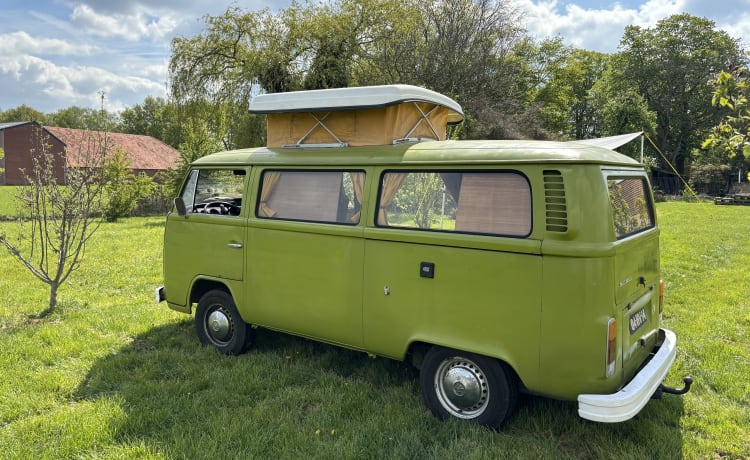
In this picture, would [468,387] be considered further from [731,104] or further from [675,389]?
[731,104]

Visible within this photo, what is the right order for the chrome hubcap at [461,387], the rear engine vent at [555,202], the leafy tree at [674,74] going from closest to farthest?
the rear engine vent at [555,202] → the chrome hubcap at [461,387] → the leafy tree at [674,74]

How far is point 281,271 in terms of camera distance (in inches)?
183

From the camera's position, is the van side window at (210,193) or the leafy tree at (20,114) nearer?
the van side window at (210,193)

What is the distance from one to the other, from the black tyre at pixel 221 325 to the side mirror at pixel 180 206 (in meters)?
0.95

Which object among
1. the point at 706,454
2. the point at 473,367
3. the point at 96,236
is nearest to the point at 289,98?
the point at 473,367

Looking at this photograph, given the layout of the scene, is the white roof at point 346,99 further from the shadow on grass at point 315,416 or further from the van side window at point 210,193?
the shadow on grass at point 315,416

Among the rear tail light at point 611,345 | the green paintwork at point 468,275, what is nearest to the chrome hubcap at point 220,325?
the green paintwork at point 468,275

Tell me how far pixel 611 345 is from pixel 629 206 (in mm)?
1248

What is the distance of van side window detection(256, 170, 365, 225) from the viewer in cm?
429

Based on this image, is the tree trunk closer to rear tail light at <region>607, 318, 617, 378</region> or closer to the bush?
rear tail light at <region>607, 318, 617, 378</region>

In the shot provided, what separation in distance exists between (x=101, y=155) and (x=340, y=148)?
4438 mm

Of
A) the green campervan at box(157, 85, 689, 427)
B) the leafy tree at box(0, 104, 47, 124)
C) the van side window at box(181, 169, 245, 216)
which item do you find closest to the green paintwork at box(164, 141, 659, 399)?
the green campervan at box(157, 85, 689, 427)

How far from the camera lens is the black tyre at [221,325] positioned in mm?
5195

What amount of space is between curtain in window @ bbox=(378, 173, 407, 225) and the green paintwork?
0.25 feet
